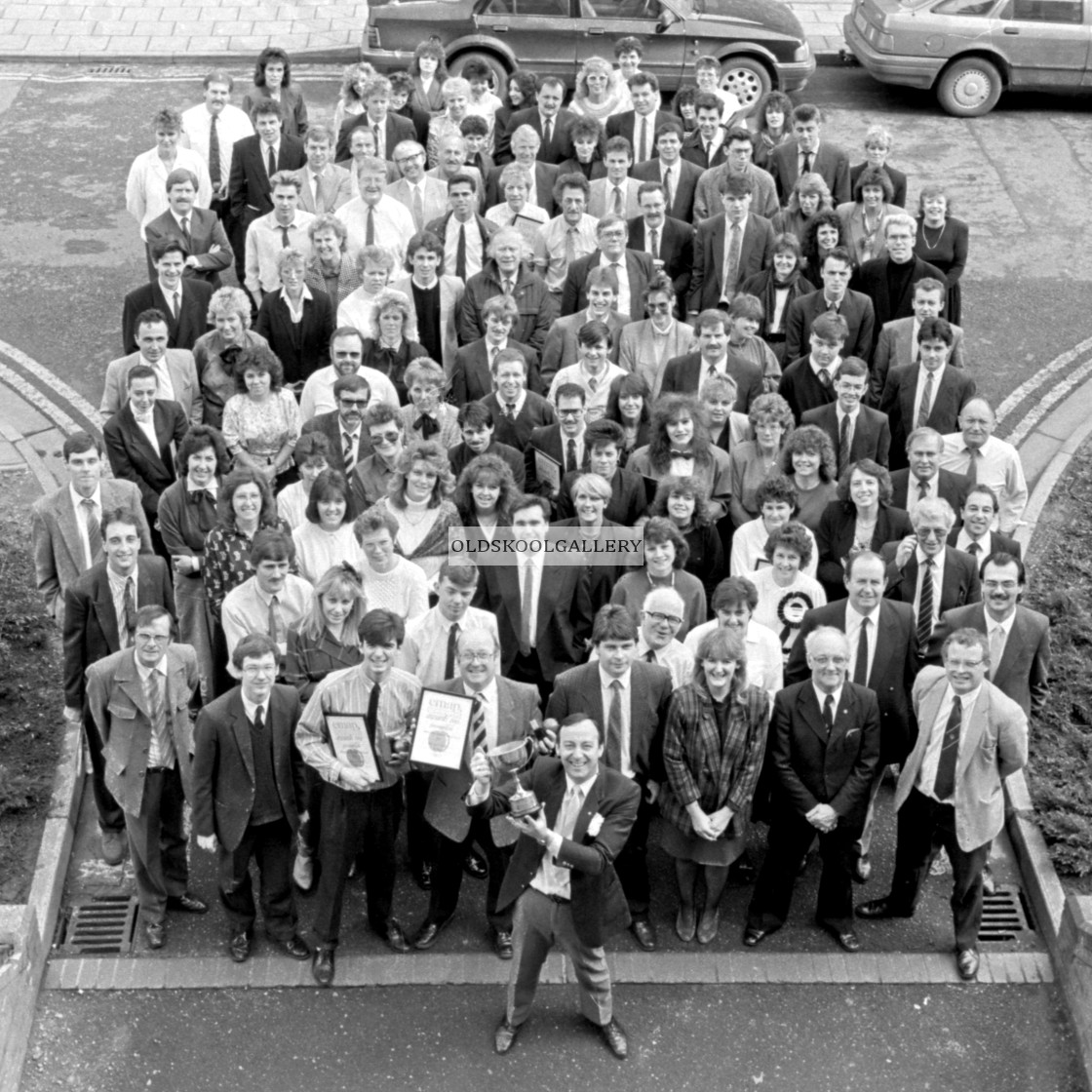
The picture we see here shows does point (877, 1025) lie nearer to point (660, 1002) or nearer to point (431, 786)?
point (660, 1002)

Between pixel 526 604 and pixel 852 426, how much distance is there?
106 inches

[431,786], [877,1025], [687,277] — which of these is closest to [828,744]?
[877,1025]

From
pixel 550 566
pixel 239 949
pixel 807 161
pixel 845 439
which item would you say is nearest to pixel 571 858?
pixel 239 949

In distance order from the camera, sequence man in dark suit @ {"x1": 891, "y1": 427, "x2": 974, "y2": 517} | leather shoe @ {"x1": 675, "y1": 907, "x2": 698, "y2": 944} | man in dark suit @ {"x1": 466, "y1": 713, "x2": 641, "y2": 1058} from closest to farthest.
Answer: man in dark suit @ {"x1": 466, "y1": 713, "x2": 641, "y2": 1058} → leather shoe @ {"x1": 675, "y1": 907, "x2": 698, "y2": 944} → man in dark suit @ {"x1": 891, "y1": 427, "x2": 974, "y2": 517}

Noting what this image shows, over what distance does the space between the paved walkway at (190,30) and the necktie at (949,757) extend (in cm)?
1504

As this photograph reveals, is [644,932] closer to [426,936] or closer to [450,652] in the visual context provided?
[426,936]

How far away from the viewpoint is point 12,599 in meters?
11.3

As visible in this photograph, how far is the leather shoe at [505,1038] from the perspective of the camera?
26.8 feet

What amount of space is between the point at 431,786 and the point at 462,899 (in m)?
0.92

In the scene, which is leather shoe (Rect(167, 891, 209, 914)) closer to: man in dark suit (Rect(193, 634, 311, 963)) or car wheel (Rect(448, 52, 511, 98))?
man in dark suit (Rect(193, 634, 311, 963))

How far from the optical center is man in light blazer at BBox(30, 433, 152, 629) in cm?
973

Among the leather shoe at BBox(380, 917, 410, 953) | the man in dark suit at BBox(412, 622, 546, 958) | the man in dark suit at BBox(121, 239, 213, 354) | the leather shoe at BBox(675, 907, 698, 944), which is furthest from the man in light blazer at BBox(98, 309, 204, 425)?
the leather shoe at BBox(675, 907, 698, 944)

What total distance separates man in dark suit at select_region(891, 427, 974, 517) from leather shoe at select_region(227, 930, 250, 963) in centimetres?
454

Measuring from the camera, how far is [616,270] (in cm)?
1210
